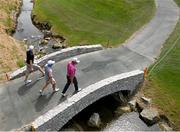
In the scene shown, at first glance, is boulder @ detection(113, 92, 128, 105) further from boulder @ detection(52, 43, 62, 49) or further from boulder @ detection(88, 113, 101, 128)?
boulder @ detection(52, 43, 62, 49)

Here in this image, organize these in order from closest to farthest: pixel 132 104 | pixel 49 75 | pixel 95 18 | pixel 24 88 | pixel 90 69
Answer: pixel 49 75 → pixel 24 88 → pixel 132 104 → pixel 90 69 → pixel 95 18

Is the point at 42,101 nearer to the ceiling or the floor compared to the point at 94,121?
nearer to the ceiling

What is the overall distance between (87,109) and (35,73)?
17.2 feet

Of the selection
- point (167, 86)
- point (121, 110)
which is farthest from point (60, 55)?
point (167, 86)

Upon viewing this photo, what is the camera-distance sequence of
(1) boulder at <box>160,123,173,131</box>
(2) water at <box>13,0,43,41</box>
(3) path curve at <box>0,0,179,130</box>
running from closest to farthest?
(3) path curve at <box>0,0,179,130</box> → (1) boulder at <box>160,123,173,131</box> → (2) water at <box>13,0,43,41</box>

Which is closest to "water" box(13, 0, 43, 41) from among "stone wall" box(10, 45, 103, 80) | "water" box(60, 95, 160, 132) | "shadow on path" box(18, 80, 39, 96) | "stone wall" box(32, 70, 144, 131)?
"stone wall" box(10, 45, 103, 80)

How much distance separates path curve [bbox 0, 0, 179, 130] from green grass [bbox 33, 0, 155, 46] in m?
2.27

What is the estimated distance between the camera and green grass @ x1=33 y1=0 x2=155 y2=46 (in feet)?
144

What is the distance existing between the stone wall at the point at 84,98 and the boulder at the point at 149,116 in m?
2.63

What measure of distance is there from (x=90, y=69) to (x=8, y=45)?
12.4m

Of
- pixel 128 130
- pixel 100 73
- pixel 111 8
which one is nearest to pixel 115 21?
pixel 111 8

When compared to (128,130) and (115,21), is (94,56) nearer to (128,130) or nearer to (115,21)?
(128,130)

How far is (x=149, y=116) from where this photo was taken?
96.6ft

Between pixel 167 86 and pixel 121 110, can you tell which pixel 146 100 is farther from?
pixel 167 86
